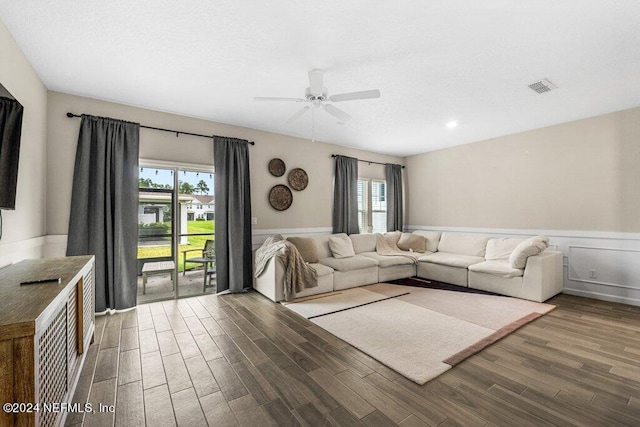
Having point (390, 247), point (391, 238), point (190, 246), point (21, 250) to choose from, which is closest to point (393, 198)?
point (391, 238)

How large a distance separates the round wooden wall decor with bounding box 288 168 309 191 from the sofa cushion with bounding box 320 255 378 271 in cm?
144

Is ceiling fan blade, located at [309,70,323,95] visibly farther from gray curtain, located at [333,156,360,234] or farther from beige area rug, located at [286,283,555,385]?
gray curtain, located at [333,156,360,234]

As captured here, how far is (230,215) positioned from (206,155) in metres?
1.02

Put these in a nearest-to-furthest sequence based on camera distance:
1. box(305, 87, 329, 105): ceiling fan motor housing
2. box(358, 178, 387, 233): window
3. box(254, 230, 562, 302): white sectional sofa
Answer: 1. box(305, 87, 329, 105): ceiling fan motor housing
2. box(254, 230, 562, 302): white sectional sofa
3. box(358, 178, 387, 233): window

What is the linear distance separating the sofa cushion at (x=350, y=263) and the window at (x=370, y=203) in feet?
5.32

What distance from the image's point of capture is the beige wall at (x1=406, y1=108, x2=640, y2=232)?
3.99 metres

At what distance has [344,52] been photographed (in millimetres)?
2578

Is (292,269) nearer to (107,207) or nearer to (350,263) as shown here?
(350,263)

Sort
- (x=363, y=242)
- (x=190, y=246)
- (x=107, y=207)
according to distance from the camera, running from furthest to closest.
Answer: (x=363, y=242) < (x=190, y=246) < (x=107, y=207)

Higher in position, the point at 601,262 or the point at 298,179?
the point at 298,179

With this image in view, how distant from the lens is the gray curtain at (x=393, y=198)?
6.77 metres

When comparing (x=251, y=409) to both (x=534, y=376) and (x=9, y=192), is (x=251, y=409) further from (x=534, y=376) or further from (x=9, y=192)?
(x=9, y=192)

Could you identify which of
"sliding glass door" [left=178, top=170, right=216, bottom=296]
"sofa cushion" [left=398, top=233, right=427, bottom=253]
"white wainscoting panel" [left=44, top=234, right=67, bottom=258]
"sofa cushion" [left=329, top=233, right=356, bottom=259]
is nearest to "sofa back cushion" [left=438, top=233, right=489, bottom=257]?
"sofa cushion" [left=398, top=233, right=427, bottom=253]

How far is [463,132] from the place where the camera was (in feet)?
Answer: 16.6
